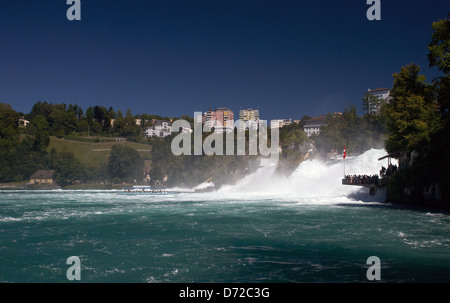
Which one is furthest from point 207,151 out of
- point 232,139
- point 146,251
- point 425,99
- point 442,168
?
point 146,251

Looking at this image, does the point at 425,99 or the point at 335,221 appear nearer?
the point at 335,221

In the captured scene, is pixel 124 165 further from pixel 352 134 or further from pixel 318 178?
pixel 318 178

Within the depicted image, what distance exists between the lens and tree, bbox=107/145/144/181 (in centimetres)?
15150

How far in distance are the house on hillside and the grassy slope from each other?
16410 millimetres

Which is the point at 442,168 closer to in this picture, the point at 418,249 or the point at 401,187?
the point at 401,187

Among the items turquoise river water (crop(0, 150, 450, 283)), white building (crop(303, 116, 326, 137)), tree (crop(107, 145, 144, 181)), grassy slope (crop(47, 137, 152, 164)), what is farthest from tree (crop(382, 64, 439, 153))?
grassy slope (crop(47, 137, 152, 164))

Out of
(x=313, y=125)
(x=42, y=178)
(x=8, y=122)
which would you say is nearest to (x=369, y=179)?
(x=42, y=178)

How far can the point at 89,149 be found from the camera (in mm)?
176625

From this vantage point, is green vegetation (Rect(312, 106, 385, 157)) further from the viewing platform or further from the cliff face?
the cliff face

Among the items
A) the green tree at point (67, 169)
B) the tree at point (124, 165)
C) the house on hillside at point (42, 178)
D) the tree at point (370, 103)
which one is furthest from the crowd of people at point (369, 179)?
the house on hillside at point (42, 178)

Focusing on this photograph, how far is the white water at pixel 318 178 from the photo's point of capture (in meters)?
60.8

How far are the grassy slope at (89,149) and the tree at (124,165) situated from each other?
12.0m
